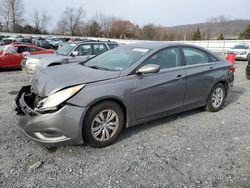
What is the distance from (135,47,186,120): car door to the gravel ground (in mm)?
439

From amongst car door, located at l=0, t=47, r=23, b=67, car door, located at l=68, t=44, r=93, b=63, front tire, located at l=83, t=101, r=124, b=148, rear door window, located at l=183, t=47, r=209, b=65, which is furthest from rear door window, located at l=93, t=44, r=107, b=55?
front tire, located at l=83, t=101, r=124, b=148

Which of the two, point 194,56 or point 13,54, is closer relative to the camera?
point 194,56

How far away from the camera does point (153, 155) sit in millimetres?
3227

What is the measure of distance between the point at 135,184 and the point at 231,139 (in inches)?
82.0

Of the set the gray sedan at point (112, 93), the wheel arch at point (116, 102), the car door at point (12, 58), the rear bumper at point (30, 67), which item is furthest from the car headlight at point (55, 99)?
the car door at point (12, 58)

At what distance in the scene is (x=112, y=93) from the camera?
10.6 feet

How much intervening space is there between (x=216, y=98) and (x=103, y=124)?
297 centimetres

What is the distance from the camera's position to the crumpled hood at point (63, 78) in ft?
10.0

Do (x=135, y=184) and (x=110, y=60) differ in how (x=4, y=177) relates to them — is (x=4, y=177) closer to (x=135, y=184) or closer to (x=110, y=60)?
(x=135, y=184)

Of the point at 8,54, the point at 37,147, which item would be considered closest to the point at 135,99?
the point at 37,147

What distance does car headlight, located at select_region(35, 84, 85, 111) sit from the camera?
115 inches

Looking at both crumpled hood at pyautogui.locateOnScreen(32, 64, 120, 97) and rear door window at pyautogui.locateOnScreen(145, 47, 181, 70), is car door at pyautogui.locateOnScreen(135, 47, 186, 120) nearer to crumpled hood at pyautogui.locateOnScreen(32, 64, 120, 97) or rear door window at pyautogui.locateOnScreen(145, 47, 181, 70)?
rear door window at pyautogui.locateOnScreen(145, 47, 181, 70)

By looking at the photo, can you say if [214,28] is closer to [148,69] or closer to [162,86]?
[162,86]

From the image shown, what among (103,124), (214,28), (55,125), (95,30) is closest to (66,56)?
(103,124)
